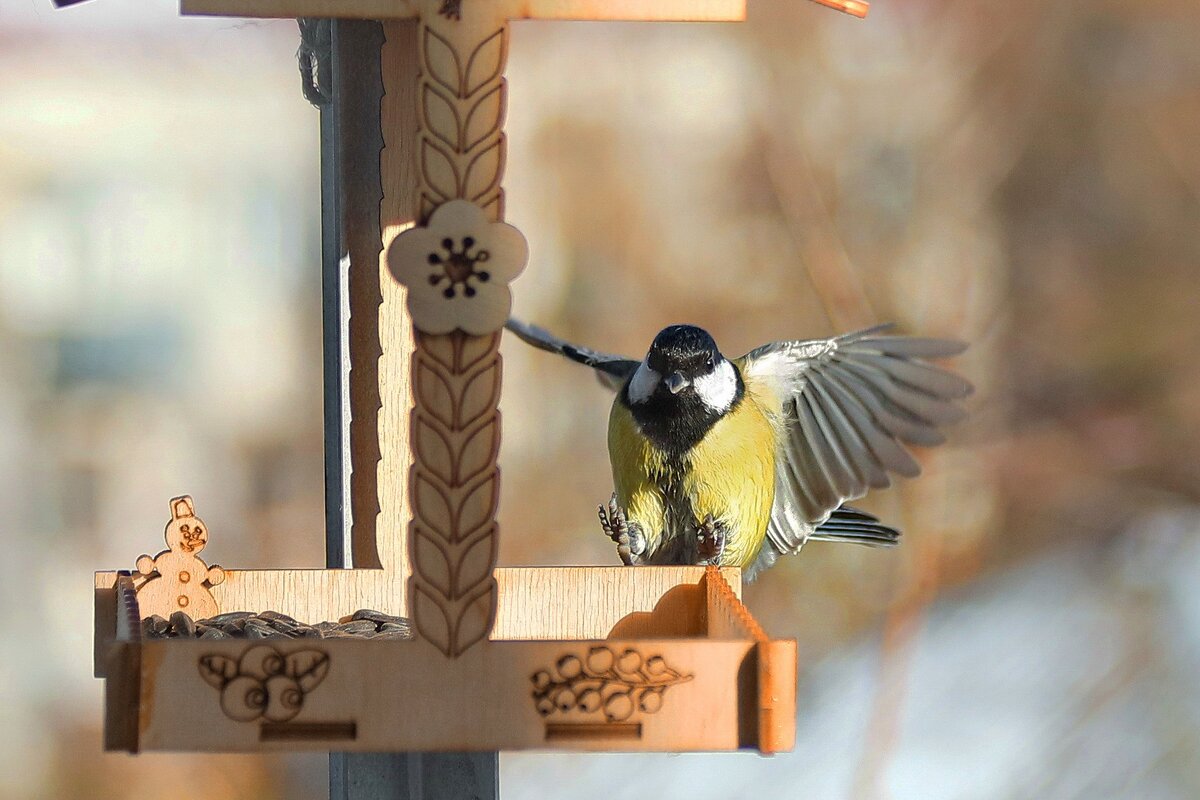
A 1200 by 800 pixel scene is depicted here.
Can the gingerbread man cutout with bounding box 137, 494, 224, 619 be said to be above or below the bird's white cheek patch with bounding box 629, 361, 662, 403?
below

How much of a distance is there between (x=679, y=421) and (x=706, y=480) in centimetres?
10

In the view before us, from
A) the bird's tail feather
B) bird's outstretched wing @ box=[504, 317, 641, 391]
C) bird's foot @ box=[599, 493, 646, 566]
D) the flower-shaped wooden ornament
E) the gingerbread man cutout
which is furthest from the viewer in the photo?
the bird's tail feather

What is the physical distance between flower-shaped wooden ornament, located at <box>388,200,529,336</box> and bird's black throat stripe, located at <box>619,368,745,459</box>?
1.00 metres

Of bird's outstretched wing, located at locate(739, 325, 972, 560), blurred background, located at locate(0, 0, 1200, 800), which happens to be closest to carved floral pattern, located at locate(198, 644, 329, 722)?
bird's outstretched wing, located at locate(739, 325, 972, 560)

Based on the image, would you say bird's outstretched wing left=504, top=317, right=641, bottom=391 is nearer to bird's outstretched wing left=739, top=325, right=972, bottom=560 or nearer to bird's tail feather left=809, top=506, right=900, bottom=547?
bird's outstretched wing left=739, top=325, right=972, bottom=560

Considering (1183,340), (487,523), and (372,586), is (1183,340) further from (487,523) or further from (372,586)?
(487,523)

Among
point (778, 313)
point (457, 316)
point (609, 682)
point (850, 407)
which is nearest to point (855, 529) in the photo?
point (850, 407)

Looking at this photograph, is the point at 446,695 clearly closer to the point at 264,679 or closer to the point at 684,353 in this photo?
the point at 264,679

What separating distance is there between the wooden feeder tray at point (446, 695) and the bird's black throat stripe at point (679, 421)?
2.97 feet

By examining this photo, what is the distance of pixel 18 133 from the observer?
3.16 metres

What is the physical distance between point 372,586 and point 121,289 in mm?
1692

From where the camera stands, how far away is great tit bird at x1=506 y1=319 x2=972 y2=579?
2135mm

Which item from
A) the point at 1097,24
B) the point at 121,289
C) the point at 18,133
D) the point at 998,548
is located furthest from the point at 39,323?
the point at 1097,24

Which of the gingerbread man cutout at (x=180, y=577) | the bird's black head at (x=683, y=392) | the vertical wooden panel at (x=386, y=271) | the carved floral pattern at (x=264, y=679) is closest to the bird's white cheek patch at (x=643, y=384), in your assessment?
the bird's black head at (x=683, y=392)
